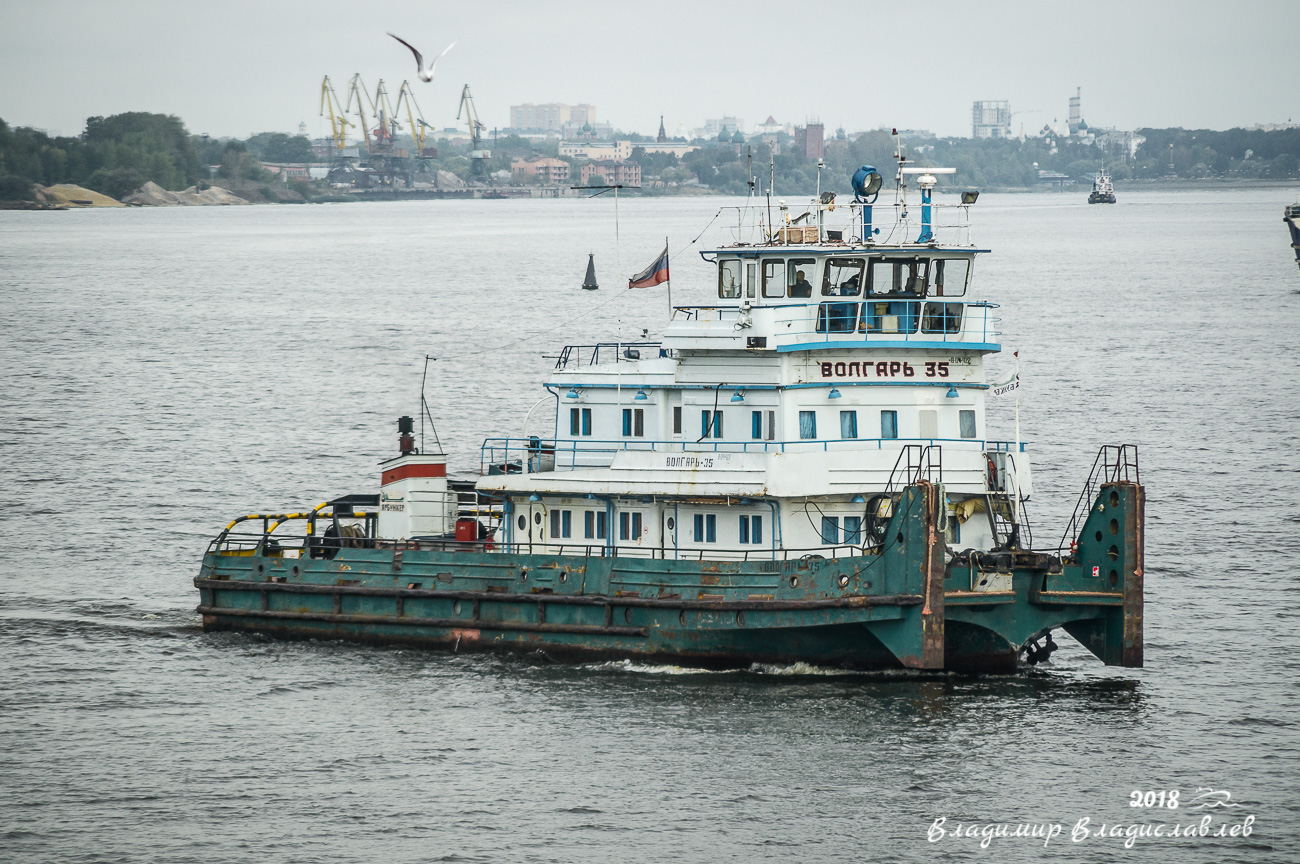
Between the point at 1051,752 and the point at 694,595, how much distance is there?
21.9 feet

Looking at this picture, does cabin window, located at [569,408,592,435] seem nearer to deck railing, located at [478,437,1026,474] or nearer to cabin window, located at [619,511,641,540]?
deck railing, located at [478,437,1026,474]

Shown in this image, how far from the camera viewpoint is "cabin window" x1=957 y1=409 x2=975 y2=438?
29.0 m

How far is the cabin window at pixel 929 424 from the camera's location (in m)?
28.7

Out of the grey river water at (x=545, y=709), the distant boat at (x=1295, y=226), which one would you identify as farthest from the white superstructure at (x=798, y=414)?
the distant boat at (x=1295, y=226)

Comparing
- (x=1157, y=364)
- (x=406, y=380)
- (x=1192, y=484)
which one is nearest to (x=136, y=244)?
(x=406, y=380)

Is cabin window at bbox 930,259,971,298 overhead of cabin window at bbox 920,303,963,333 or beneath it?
overhead

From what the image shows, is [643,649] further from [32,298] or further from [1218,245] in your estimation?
[1218,245]

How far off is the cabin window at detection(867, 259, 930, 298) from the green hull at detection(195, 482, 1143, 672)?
16.3ft

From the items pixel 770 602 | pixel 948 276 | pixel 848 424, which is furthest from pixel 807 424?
pixel 948 276

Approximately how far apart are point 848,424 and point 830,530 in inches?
79.0

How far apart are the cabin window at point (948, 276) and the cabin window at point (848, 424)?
2933 millimetres

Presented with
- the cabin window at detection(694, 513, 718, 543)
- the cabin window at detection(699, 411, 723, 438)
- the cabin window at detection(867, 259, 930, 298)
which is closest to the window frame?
the cabin window at detection(867, 259, 930, 298)

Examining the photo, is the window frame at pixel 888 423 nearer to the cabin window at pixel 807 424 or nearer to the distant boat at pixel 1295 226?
the cabin window at pixel 807 424

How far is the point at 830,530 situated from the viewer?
28.3 metres
